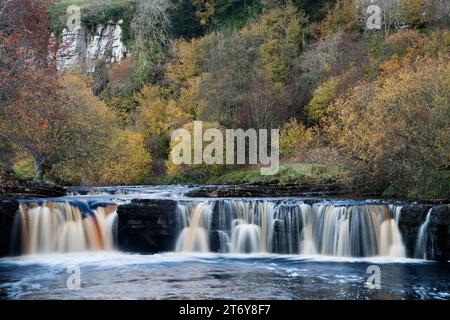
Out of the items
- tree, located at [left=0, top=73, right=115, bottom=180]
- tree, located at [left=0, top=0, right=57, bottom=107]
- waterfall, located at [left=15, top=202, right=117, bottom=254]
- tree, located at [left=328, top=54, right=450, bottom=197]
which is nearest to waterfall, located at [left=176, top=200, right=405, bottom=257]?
waterfall, located at [left=15, top=202, right=117, bottom=254]

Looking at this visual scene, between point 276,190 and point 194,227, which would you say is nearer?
point 194,227

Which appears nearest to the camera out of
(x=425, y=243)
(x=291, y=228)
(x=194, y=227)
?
(x=425, y=243)

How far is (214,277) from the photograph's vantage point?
18.6m

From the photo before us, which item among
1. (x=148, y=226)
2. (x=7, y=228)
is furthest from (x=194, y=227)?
(x=7, y=228)

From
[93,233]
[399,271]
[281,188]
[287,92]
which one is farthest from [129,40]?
[399,271]

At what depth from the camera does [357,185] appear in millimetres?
30547

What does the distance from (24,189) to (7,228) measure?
4.42 meters

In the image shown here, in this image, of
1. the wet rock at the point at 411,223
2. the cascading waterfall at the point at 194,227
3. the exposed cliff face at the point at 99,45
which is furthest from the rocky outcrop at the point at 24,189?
the exposed cliff face at the point at 99,45

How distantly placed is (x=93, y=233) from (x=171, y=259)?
168 inches

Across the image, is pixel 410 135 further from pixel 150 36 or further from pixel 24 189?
pixel 150 36

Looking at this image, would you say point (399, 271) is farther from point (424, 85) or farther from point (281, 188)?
point (281, 188)

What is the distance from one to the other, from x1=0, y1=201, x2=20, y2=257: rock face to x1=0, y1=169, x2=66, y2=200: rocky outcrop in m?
1.49

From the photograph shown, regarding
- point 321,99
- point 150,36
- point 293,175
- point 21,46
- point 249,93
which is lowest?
point 293,175

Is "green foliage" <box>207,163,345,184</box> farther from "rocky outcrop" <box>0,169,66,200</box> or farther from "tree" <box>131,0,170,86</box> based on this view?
"tree" <box>131,0,170,86</box>
